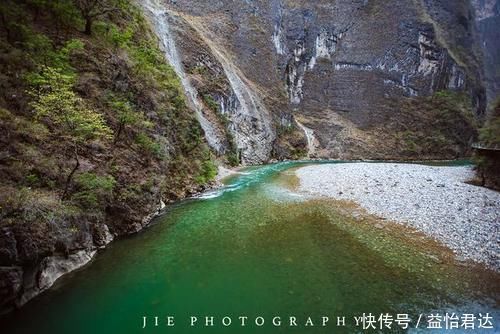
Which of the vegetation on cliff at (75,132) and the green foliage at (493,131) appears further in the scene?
the green foliage at (493,131)

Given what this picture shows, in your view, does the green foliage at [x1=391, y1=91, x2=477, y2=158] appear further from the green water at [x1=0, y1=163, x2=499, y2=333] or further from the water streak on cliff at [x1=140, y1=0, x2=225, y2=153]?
the green water at [x1=0, y1=163, x2=499, y2=333]

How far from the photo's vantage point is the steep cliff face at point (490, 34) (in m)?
114

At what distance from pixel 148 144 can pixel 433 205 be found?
49.0 feet

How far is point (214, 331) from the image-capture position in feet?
23.1

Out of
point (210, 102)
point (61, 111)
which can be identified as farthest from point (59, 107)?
point (210, 102)

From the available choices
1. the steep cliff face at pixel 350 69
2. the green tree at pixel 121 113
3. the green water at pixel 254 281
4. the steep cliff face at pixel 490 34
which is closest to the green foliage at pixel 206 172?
the green tree at pixel 121 113

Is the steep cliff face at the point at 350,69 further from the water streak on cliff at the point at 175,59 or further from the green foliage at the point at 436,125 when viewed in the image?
the water streak on cliff at the point at 175,59

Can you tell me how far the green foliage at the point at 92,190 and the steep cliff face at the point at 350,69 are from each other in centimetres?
→ 3669

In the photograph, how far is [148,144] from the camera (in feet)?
51.9

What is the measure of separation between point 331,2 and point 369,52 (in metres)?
15.4

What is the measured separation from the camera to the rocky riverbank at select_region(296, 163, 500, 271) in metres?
11.3

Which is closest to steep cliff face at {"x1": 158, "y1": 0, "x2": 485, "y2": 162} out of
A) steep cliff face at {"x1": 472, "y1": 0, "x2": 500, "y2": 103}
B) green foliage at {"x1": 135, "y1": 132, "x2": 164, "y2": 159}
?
green foliage at {"x1": 135, "y1": 132, "x2": 164, "y2": 159}

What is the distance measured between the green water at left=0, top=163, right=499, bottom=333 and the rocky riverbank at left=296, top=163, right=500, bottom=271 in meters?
1.29

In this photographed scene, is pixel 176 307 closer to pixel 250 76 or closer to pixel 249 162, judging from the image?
pixel 249 162
